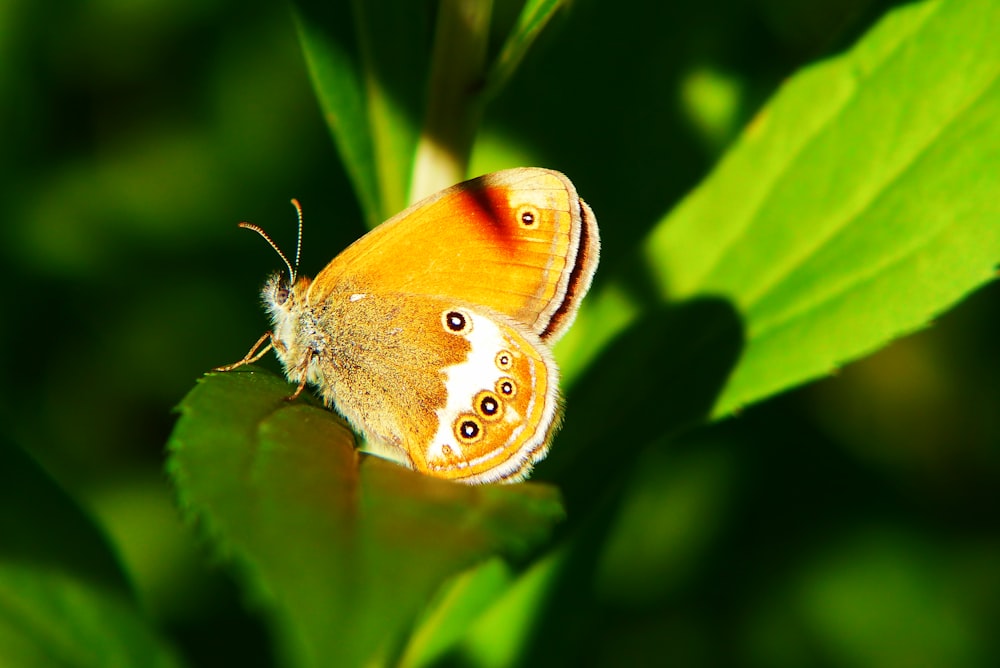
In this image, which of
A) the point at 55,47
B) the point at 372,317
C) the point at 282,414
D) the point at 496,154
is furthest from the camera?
the point at 55,47

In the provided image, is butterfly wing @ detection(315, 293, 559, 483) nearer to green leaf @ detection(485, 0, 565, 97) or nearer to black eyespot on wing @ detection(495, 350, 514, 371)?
black eyespot on wing @ detection(495, 350, 514, 371)

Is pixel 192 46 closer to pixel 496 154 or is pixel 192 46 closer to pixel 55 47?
pixel 55 47

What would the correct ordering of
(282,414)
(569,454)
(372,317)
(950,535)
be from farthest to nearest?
(950,535) → (372,317) → (569,454) → (282,414)

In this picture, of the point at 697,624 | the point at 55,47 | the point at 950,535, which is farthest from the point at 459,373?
the point at 55,47

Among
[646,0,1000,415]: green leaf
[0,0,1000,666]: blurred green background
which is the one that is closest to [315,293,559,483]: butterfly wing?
[646,0,1000,415]: green leaf

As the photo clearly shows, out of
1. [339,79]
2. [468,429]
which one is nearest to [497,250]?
[468,429]

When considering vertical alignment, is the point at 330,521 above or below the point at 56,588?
above

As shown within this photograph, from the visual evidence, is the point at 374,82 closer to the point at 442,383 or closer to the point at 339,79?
the point at 339,79
